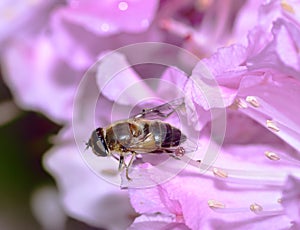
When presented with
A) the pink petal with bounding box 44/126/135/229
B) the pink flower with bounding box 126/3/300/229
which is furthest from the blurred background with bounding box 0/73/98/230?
the pink flower with bounding box 126/3/300/229

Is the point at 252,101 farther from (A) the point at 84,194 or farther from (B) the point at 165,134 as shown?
(A) the point at 84,194

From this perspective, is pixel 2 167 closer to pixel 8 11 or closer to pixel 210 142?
pixel 8 11

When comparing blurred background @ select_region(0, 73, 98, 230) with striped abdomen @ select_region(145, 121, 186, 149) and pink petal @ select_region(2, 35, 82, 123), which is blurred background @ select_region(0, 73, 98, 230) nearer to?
pink petal @ select_region(2, 35, 82, 123)

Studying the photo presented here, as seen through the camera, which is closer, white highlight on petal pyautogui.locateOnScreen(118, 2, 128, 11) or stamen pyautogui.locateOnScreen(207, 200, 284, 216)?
stamen pyautogui.locateOnScreen(207, 200, 284, 216)

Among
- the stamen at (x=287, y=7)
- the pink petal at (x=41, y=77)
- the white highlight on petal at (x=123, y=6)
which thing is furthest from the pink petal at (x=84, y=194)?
the stamen at (x=287, y=7)

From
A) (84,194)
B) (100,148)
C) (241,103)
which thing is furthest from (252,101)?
(84,194)

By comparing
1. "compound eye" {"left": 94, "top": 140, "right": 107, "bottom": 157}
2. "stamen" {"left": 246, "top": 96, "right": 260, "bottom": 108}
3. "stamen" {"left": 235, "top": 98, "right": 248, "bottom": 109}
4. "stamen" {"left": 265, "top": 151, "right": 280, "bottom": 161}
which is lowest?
"compound eye" {"left": 94, "top": 140, "right": 107, "bottom": 157}

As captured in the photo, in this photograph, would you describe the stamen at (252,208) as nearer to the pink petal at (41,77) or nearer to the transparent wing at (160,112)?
the transparent wing at (160,112)
